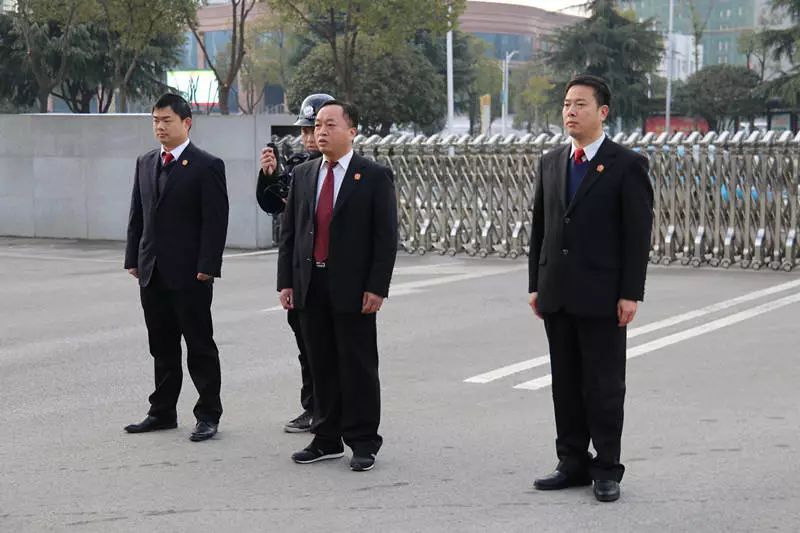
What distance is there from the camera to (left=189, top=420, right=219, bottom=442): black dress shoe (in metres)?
7.38

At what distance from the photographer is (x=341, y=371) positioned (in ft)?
22.2

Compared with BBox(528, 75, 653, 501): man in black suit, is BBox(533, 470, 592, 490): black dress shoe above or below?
below

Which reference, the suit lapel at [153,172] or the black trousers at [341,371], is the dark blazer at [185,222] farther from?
the black trousers at [341,371]

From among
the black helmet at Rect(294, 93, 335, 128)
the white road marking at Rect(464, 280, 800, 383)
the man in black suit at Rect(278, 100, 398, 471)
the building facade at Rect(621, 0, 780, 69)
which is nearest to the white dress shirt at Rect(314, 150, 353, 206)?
the man in black suit at Rect(278, 100, 398, 471)

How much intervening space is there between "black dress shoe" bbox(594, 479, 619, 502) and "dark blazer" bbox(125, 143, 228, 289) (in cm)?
244

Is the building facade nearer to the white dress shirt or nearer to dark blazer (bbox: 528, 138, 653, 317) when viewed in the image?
the white dress shirt

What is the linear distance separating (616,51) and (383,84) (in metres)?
16.4

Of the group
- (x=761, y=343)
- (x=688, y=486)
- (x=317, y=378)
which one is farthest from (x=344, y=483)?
(x=761, y=343)

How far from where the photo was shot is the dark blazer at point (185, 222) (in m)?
7.39

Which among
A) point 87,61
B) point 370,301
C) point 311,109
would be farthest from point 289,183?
point 87,61

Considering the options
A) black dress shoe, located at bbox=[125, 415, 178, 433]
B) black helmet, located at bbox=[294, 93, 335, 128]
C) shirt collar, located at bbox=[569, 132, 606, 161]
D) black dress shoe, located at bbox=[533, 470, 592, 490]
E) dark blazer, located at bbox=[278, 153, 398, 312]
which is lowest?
black dress shoe, located at bbox=[125, 415, 178, 433]

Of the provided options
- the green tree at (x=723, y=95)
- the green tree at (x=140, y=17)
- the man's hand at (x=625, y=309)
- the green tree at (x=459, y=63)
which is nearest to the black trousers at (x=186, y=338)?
the man's hand at (x=625, y=309)

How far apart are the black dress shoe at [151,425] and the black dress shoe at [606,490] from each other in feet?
8.76

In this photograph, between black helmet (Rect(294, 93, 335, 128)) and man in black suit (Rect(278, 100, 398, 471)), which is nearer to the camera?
man in black suit (Rect(278, 100, 398, 471))
